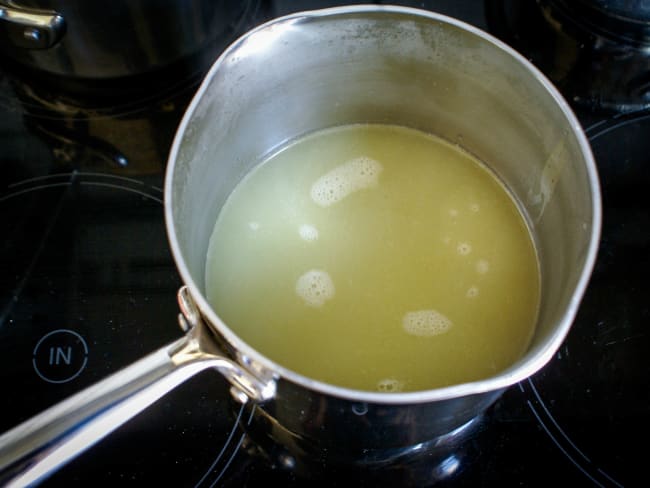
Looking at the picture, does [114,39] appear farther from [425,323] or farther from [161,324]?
[425,323]

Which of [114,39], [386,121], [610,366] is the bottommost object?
[610,366]

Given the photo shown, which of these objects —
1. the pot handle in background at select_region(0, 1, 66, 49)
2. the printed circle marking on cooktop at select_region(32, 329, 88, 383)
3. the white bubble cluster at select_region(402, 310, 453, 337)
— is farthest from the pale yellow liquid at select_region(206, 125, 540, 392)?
the pot handle in background at select_region(0, 1, 66, 49)

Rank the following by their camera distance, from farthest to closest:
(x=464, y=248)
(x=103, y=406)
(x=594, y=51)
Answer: (x=594, y=51) < (x=464, y=248) < (x=103, y=406)

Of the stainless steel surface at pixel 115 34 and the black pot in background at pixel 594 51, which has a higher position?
the stainless steel surface at pixel 115 34

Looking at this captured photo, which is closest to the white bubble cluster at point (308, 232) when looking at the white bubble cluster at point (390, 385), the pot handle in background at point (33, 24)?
the white bubble cluster at point (390, 385)

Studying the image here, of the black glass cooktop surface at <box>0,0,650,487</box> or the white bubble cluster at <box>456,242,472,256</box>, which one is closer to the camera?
the black glass cooktop surface at <box>0,0,650,487</box>

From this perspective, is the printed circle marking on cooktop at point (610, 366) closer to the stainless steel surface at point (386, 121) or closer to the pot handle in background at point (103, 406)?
the stainless steel surface at point (386, 121)

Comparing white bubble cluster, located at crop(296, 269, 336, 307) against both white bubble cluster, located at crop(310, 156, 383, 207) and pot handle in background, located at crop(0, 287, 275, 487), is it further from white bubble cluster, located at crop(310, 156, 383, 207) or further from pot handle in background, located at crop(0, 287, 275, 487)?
pot handle in background, located at crop(0, 287, 275, 487)

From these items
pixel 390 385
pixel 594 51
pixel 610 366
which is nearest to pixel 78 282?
pixel 390 385
